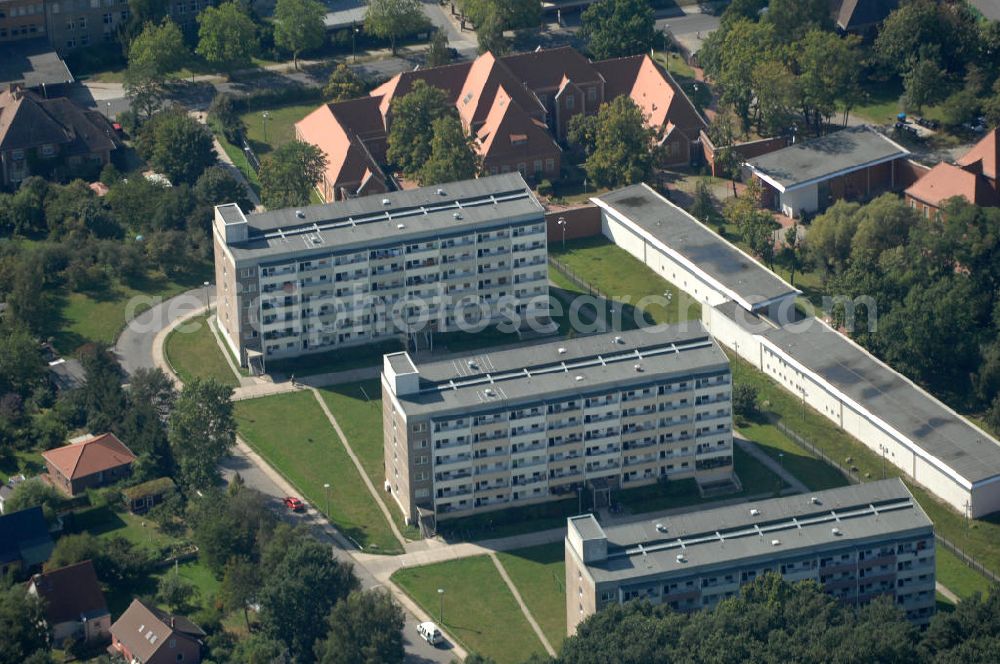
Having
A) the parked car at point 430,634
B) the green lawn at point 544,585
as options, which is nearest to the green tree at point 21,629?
the parked car at point 430,634

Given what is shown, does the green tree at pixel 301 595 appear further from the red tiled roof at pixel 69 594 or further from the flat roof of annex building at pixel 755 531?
the flat roof of annex building at pixel 755 531

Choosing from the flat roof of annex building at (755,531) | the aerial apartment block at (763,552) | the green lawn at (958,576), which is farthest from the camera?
the green lawn at (958,576)

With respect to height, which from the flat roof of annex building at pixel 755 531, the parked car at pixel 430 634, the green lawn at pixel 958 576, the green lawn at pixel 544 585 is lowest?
the green lawn at pixel 958 576

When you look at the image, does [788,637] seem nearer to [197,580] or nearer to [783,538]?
[783,538]

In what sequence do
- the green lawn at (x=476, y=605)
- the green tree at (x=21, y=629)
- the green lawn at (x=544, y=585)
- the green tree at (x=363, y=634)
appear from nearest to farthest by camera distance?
the green tree at (x=363, y=634), the green tree at (x=21, y=629), the green lawn at (x=476, y=605), the green lawn at (x=544, y=585)

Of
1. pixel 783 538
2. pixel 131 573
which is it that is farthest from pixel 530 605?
pixel 131 573
